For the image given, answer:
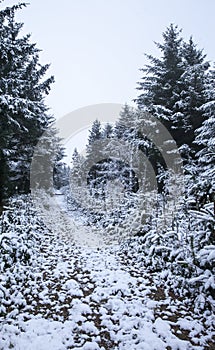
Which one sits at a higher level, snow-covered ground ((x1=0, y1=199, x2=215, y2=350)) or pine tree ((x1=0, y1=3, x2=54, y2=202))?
pine tree ((x1=0, y1=3, x2=54, y2=202))

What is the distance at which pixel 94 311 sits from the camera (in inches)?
178

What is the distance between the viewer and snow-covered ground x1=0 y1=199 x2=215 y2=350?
363 cm

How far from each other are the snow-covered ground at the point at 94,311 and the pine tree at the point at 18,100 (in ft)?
20.1

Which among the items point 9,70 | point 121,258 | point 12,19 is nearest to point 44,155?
point 9,70

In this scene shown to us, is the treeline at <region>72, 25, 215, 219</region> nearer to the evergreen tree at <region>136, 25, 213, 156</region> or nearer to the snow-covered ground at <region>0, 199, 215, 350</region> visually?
the evergreen tree at <region>136, 25, 213, 156</region>

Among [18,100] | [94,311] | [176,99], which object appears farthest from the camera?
[176,99]

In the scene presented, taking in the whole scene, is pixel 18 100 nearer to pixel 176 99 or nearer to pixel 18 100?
pixel 18 100

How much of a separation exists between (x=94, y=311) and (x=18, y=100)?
27.2ft

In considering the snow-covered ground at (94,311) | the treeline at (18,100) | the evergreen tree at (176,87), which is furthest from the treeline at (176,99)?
the snow-covered ground at (94,311)

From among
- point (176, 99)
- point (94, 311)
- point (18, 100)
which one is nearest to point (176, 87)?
point (176, 99)

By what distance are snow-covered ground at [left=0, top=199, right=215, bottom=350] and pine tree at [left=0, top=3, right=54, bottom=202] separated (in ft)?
20.1

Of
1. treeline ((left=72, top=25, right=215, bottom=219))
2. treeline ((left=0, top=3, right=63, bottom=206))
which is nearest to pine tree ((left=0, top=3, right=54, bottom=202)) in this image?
treeline ((left=0, top=3, right=63, bottom=206))

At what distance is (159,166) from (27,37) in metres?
10.5

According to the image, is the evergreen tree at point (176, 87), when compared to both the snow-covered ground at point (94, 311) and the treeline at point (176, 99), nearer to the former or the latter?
the treeline at point (176, 99)
